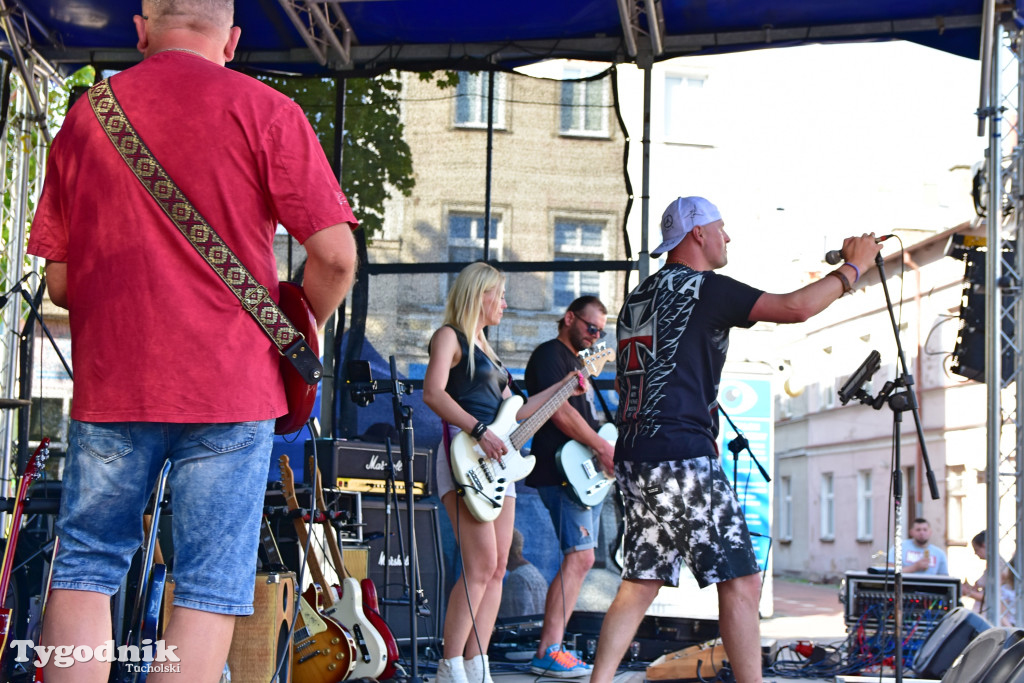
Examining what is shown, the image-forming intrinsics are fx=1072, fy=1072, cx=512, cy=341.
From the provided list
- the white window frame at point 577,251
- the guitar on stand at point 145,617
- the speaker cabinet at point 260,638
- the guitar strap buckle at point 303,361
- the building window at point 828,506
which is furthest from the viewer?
the building window at point 828,506

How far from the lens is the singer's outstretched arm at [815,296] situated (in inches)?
140

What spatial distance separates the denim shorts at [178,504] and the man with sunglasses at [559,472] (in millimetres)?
3587

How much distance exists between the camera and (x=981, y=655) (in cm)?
372

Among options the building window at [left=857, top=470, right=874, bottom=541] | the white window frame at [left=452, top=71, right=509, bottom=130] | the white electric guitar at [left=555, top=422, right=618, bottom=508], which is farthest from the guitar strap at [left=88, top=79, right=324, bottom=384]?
the building window at [left=857, top=470, right=874, bottom=541]

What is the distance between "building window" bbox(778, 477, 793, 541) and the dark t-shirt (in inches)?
1186

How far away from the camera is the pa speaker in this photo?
3441 mm

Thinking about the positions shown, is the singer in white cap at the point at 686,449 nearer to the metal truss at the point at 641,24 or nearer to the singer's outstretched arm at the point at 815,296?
the singer's outstretched arm at the point at 815,296

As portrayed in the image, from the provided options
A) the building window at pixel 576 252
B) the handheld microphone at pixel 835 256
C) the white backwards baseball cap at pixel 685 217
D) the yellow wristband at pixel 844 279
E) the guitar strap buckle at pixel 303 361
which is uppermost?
the building window at pixel 576 252

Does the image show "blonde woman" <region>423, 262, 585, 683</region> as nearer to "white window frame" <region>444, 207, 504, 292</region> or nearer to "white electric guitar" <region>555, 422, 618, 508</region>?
"white electric guitar" <region>555, 422, 618, 508</region>

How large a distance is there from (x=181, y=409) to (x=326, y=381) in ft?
17.6

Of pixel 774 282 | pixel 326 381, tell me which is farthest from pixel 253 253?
pixel 774 282

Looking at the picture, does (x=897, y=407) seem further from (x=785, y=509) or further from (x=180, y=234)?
(x=785, y=509)

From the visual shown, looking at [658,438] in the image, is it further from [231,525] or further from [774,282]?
[774,282]

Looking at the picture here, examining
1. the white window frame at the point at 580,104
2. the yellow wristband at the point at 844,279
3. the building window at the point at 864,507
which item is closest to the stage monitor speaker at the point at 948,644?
the yellow wristband at the point at 844,279
